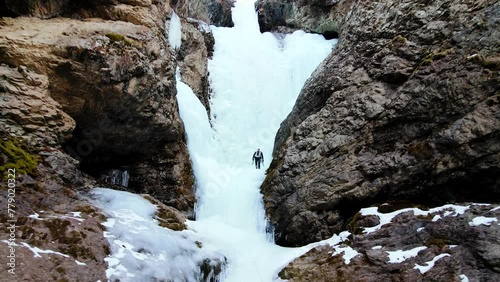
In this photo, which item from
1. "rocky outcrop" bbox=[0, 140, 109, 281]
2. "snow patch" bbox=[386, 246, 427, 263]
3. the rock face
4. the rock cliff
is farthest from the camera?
the rock face

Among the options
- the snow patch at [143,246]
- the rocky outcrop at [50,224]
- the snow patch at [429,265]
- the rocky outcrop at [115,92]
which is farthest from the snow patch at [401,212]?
the rocky outcrop at [115,92]

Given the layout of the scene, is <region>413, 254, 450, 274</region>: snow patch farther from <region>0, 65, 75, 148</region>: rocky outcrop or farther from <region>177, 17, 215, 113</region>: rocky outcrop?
<region>177, 17, 215, 113</region>: rocky outcrop

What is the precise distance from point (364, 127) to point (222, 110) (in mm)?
12502

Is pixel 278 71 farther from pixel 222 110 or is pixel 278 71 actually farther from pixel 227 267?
pixel 227 267

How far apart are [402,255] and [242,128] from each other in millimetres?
14855

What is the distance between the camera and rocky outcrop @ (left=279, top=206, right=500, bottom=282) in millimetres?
8180

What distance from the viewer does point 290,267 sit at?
11.0 metres

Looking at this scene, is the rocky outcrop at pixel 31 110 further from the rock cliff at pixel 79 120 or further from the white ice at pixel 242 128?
the white ice at pixel 242 128

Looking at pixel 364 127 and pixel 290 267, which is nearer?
pixel 290 267

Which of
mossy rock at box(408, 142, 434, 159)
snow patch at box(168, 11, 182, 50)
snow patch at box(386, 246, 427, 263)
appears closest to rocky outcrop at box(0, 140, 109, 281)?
snow patch at box(386, 246, 427, 263)

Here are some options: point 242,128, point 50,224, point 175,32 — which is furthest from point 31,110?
point 242,128

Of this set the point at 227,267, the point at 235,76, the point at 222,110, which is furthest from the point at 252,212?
the point at 235,76

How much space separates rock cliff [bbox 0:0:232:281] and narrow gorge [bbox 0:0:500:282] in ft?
0.16

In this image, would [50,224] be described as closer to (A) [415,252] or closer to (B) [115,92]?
(B) [115,92]
